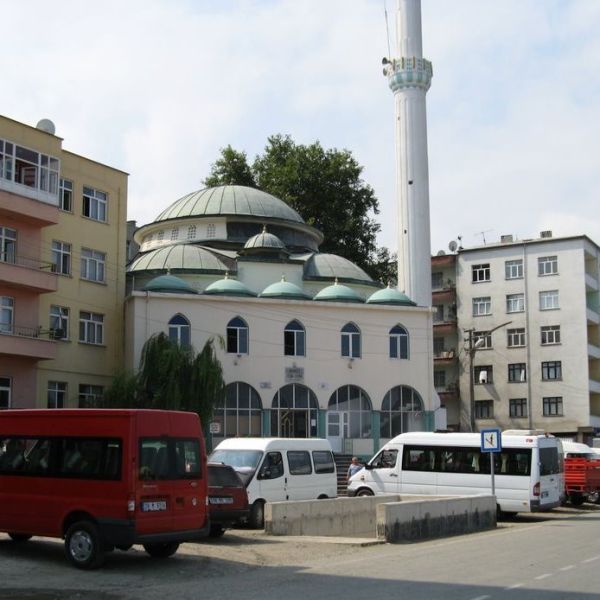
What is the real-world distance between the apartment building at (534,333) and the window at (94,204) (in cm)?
2612

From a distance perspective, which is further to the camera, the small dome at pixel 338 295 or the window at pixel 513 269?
the window at pixel 513 269

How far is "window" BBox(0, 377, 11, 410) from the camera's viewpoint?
3309 cm

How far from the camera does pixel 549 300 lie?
195 ft

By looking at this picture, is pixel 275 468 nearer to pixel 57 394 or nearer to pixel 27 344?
pixel 27 344

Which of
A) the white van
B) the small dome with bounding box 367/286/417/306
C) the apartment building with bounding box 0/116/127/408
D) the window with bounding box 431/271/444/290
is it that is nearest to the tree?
the window with bounding box 431/271/444/290

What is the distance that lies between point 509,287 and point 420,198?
42.4 ft

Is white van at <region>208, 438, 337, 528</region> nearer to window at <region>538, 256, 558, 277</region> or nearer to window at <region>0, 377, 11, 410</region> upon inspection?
window at <region>0, 377, 11, 410</region>

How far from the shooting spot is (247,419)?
40.0 m

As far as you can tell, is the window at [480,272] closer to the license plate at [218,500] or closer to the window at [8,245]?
the window at [8,245]

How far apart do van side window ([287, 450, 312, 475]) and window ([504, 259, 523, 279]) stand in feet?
129

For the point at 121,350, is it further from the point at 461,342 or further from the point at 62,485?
the point at 461,342

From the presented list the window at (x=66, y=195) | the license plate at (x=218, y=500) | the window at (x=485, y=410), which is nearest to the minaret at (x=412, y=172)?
the window at (x=485, y=410)

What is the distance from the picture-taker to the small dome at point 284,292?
41688 mm

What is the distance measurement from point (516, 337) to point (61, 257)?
33.2m
